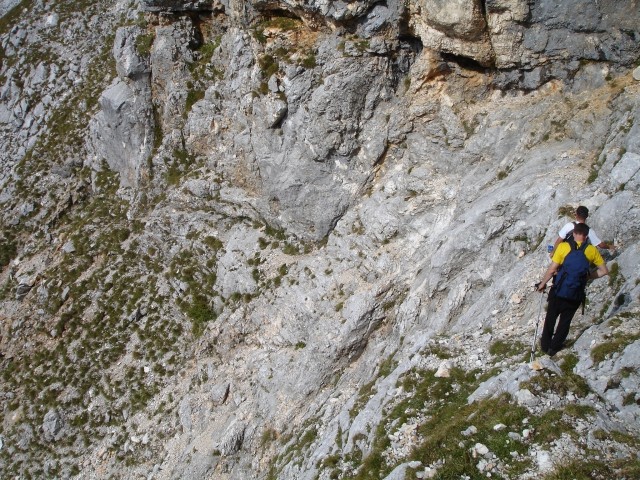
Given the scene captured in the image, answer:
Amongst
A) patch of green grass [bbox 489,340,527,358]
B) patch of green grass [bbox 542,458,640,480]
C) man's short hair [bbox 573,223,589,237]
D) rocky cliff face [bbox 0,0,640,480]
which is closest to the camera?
patch of green grass [bbox 542,458,640,480]

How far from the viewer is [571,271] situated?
9.65 metres

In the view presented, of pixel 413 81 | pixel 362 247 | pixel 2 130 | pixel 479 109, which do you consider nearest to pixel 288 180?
pixel 362 247

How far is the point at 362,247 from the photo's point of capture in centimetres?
2086

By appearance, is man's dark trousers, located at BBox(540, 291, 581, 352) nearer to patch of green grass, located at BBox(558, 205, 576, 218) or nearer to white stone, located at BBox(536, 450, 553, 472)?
white stone, located at BBox(536, 450, 553, 472)

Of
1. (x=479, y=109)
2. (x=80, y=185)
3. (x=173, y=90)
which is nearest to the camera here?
(x=479, y=109)

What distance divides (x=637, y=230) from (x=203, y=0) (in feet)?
81.4

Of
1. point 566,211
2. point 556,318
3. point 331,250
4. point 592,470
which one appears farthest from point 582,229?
point 331,250

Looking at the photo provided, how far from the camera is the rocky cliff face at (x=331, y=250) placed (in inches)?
446

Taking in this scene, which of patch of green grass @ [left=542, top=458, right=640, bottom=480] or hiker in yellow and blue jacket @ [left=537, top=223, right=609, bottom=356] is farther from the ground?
hiker in yellow and blue jacket @ [left=537, top=223, right=609, bottom=356]

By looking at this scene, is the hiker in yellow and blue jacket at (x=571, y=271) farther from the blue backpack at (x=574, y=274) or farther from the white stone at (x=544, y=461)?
the white stone at (x=544, y=461)

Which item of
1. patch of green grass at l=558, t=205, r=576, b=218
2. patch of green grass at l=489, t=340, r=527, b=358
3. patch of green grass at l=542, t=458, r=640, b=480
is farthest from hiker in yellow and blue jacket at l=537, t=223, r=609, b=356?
patch of green grass at l=558, t=205, r=576, b=218

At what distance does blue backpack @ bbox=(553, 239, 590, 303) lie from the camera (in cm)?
962

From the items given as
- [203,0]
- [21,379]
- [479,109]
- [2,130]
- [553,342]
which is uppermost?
[2,130]

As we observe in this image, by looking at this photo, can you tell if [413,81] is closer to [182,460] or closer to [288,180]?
[288,180]
